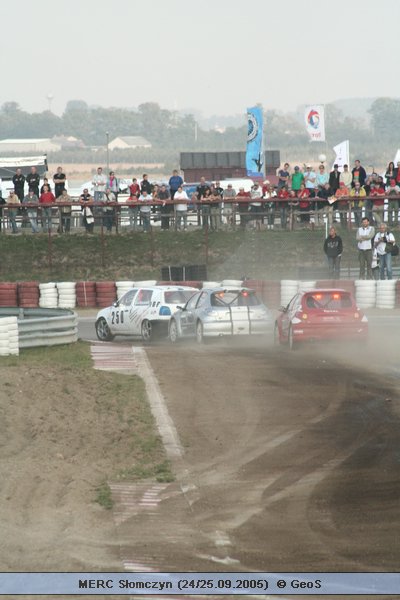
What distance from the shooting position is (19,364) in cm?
2011

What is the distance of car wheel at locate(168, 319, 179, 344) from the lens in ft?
84.1

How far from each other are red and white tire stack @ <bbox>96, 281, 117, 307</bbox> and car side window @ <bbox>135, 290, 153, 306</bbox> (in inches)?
288

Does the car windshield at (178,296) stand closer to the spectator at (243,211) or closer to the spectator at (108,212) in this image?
the spectator at (243,211)

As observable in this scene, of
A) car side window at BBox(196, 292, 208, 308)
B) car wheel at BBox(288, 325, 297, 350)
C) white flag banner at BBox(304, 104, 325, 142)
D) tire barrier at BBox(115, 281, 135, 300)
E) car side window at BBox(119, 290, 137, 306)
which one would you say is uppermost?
white flag banner at BBox(304, 104, 325, 142)

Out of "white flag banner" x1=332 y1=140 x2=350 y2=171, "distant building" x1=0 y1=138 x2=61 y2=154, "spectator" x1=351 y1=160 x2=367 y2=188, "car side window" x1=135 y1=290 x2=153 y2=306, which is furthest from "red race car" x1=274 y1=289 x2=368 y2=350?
"distant building" x1=0 y1=138 x2=61 y2=154

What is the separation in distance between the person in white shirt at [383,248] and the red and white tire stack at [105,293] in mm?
7269

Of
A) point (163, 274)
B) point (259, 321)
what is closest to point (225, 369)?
point (259, 321)

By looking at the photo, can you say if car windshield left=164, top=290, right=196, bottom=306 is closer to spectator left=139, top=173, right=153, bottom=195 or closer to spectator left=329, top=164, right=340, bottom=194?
spectator left=329, top=164, right=340, bottom=194

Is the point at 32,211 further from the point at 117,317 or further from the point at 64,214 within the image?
the point at 117,317

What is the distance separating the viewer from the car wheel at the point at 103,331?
27.5m

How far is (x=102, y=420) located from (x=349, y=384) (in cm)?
431

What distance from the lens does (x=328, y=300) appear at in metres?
22.9

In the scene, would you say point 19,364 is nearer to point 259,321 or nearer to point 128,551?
point 259,321

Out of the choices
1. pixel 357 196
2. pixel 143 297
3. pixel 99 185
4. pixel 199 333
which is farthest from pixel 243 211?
pixel 199 333
